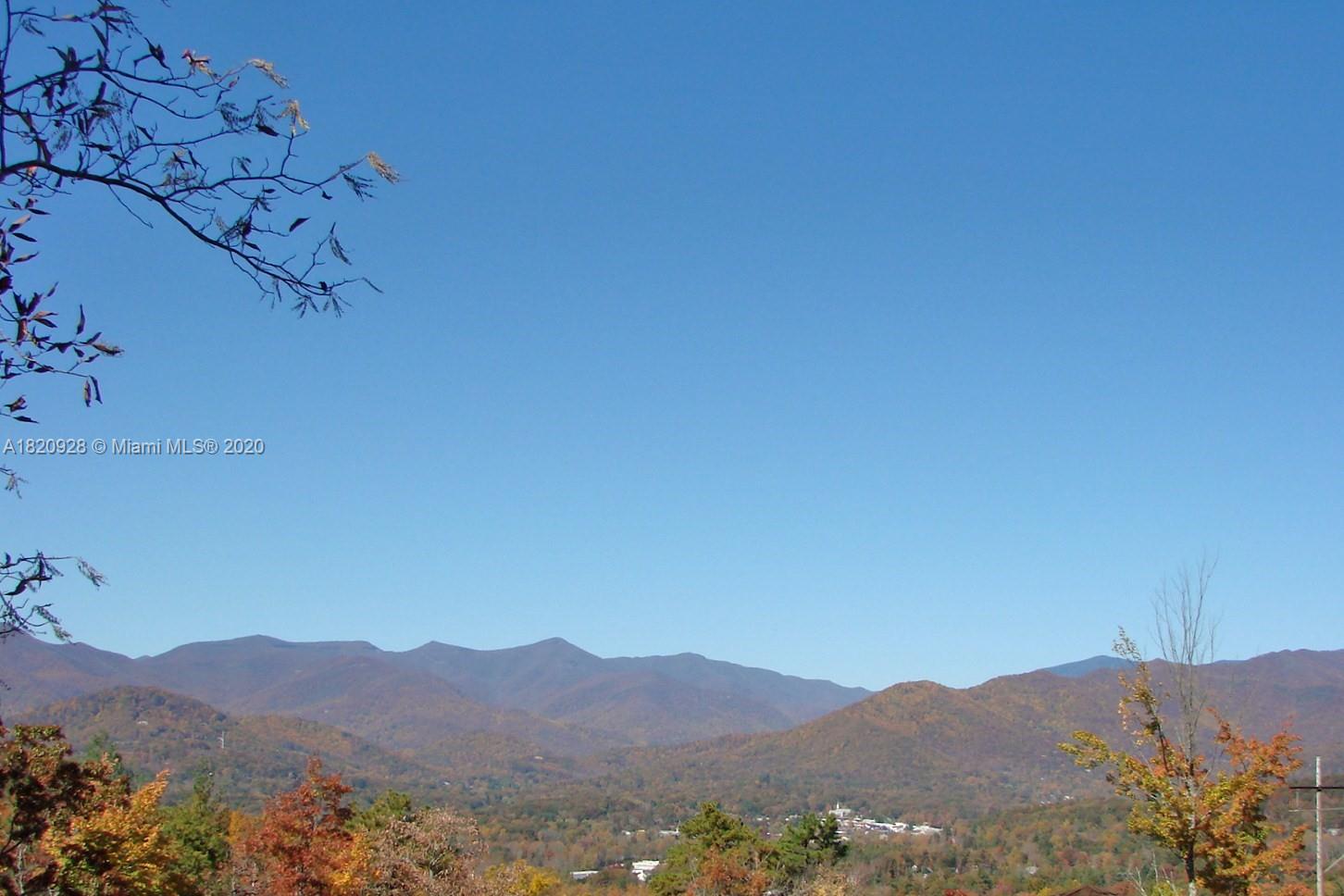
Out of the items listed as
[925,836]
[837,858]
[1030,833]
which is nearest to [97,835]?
[837,858]

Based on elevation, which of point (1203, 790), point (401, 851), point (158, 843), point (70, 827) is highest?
point (1203, 790)

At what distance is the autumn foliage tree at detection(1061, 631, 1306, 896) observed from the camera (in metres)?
16.6

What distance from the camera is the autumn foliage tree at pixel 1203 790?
16578 mm

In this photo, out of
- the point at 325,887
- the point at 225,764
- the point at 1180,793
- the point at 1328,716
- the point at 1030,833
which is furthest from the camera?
the point at 1328,716

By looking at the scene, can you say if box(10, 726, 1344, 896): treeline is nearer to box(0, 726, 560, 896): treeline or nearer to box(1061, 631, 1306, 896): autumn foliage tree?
box(0, 726, 560, 896): treeline

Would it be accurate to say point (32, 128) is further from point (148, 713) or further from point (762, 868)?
point (148, 713)

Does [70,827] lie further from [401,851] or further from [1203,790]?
[1203,790]

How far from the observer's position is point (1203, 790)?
1683cm

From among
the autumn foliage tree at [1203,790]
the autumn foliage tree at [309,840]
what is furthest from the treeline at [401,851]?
the autumn foliage tree at [1203,790]

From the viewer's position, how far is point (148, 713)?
638 feet

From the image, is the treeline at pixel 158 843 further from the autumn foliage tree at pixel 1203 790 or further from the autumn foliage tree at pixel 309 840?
the autumn foliage tree at pixel 1203 790

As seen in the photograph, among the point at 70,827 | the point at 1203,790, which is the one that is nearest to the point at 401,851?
the point at 70,827

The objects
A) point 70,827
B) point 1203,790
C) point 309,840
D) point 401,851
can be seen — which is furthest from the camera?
point 309,840

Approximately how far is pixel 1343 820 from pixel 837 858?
3087cm
